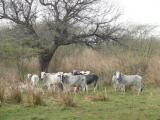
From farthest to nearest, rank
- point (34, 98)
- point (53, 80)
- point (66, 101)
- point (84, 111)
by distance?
1. point (53, 80)
2. point (34, 98)
3. point (66, 101)
4. point (84, 111)

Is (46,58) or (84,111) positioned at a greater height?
(46,58)

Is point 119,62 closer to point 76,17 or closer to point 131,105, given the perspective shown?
point 76,17

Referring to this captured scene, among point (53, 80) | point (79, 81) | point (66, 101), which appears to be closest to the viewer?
point (66, 101)

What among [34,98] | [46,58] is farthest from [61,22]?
[34,98]

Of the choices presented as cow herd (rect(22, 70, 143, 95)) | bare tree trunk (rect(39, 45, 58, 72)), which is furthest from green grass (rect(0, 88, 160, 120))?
bare tree trunk (rect(39, 45, 58, 72))

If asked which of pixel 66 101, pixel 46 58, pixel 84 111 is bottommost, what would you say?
pixel 84 111

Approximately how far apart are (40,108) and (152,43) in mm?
16241

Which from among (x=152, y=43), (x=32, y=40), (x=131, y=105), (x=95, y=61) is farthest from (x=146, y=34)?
(x=131, y=105)

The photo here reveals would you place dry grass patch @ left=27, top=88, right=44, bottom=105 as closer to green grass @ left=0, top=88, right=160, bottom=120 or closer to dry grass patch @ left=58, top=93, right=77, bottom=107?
green grass @ left=0, top=88, right=160, bottom=120

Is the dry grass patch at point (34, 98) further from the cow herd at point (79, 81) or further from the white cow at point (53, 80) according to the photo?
the white cow at point (53, 80)

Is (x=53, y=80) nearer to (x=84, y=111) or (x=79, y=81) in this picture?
(x=79, y=81)

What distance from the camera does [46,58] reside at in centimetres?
3119

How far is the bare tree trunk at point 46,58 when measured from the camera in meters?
30.9

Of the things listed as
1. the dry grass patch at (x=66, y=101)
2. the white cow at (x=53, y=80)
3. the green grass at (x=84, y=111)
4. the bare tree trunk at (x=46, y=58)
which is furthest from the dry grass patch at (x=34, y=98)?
the bare tree trunk at (x=46, y=58)
